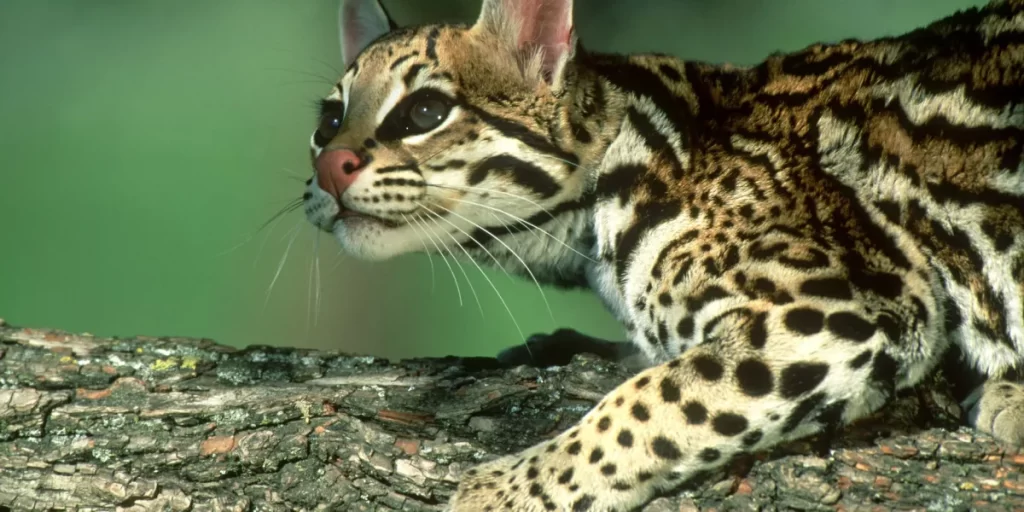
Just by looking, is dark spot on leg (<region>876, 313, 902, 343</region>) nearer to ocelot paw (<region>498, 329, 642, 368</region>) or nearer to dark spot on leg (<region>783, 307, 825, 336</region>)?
dark spot on leg (<region>783, 307, 825, 336</region>)

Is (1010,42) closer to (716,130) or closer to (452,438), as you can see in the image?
(716,130)

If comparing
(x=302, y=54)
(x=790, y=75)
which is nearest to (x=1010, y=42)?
(x=790, y=75)

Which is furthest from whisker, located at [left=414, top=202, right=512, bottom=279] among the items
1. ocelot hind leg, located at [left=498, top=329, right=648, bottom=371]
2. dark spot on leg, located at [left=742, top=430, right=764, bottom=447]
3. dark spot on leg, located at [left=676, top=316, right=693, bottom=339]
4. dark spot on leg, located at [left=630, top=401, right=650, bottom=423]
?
dark spot on leg, located at [left=742, top=430, right=764, bottom=447]

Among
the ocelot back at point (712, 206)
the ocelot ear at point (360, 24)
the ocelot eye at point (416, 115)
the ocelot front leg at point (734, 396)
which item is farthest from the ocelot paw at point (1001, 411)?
the ocelot ear at point (360, 24)

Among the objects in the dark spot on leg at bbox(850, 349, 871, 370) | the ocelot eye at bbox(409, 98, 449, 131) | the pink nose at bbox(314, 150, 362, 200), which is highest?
the ocelot eye at bbox(409, 98, 449, 131)

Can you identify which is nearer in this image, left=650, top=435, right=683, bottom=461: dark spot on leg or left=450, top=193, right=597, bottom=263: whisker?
left=650, top=435, right=683, bottom=461: dark spot on leg

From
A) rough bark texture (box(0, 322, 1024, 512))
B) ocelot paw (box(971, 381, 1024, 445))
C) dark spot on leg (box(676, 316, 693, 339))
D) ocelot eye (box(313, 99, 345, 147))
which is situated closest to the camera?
rough bark texture (box(0, 322, 1024, 512))

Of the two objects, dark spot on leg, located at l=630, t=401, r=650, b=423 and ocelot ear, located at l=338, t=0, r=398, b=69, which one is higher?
ocelot ear, located at l=338, t=0, r=398, b=69

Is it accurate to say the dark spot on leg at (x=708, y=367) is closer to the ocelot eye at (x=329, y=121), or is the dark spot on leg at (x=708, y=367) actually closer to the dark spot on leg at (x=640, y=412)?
the dark spot on leg at (x=640, y=412)
